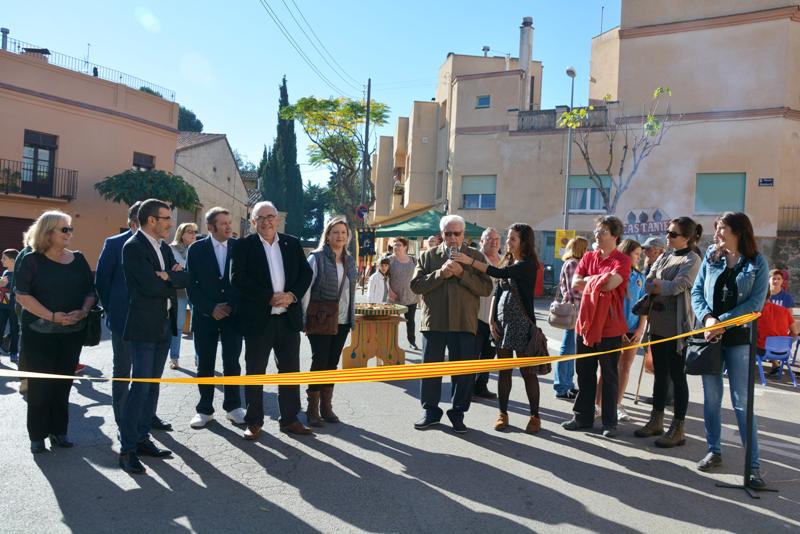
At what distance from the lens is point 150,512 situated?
4051 mm

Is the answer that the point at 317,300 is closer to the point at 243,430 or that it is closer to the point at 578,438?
the point at 243,430

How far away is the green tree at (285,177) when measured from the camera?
195 feet

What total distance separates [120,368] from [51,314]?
685mm

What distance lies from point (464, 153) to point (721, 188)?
1108 centimetres

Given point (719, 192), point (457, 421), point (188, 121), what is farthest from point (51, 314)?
point (188, 121)

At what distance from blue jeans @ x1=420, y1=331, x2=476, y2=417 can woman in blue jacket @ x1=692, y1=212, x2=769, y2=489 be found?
202 centimetres

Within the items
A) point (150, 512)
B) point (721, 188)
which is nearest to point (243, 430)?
point (150, 512)

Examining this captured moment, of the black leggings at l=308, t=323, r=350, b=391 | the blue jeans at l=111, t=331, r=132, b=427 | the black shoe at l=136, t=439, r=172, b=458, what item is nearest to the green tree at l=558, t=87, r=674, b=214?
the black leggings at l=308, t=323, r=350, b=391

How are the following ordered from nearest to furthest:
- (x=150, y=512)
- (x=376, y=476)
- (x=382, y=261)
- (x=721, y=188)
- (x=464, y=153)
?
(x=150, y=512) → (x=376, y=476) → (x=382, y=261) → (x=721, y=188) → (x=464, y=153)

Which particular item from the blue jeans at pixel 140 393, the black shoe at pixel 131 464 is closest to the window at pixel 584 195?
the blue jeans at pixel 140 393

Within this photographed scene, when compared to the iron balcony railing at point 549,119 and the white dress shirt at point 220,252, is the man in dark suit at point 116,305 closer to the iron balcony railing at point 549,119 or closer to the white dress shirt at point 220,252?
the white dress shirt at point 220,252

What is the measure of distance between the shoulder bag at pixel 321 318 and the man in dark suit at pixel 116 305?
66.3 inches

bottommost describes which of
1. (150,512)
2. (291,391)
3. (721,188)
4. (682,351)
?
(150,512)

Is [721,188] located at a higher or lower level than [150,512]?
higher
